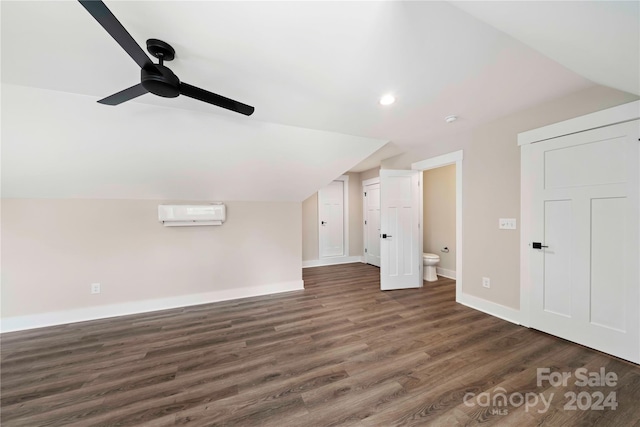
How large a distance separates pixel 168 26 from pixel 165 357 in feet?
8.25

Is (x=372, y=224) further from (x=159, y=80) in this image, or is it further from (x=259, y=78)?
(x=159, y=80)

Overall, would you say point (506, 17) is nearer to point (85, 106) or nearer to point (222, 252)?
point (85, 106)

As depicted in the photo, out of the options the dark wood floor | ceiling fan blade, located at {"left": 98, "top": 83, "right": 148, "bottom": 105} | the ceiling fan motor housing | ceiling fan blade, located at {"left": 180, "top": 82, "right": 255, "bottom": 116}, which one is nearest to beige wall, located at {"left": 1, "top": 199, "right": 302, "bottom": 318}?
the dark wood floor

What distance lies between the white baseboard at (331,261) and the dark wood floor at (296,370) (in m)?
2.39

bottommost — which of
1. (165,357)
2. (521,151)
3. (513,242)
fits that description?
(165,357)

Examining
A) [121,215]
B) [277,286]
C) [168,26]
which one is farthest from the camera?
[277,286]

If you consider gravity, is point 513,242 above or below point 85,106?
below

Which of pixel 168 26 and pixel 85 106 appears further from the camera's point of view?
pixel 85 106

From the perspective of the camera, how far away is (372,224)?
5.54 metres

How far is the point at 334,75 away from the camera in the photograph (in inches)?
69.0

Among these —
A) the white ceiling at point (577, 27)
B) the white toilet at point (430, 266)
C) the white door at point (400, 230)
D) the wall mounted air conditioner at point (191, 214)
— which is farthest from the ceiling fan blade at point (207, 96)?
the white toilet at point (430, 266)

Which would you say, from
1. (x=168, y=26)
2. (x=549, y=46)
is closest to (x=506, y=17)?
(x=549, y=46)

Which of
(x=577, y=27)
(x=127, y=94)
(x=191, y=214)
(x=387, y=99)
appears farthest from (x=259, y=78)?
(x=191, y=214)

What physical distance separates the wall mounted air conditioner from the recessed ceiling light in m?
2.55
